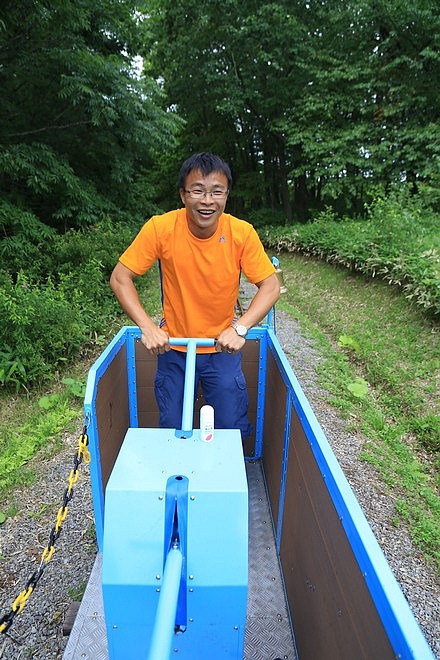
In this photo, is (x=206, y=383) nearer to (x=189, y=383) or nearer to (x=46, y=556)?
(x=189, y=383)

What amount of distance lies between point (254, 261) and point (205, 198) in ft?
1.46

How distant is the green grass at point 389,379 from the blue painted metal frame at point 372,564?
6.15ft

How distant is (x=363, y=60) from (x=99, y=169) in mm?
8929

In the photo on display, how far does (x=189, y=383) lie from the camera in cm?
199

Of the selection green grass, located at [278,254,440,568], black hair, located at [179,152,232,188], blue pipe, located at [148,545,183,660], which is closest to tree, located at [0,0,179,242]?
green grass, located at [278,254,440,568]

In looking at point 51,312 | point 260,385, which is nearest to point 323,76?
point 51,312

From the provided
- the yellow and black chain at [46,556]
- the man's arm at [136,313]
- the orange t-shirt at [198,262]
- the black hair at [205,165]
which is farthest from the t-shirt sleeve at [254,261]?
the yellow and black chain at [46,556]

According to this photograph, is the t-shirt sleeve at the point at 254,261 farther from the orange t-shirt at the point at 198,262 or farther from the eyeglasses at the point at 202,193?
the eyeglasses at the point at 202,193

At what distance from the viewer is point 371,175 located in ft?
44.4

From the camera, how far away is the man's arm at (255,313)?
6.95 feet

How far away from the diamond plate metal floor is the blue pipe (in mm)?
1050

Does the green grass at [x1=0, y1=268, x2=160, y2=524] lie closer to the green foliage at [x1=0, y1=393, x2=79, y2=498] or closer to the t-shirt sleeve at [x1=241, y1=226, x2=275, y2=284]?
the green foliage at [x1=0, y1=393, x2=79, y2=498]

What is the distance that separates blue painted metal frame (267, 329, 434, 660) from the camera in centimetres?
90

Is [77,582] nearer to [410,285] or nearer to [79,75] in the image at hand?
[410,285]
